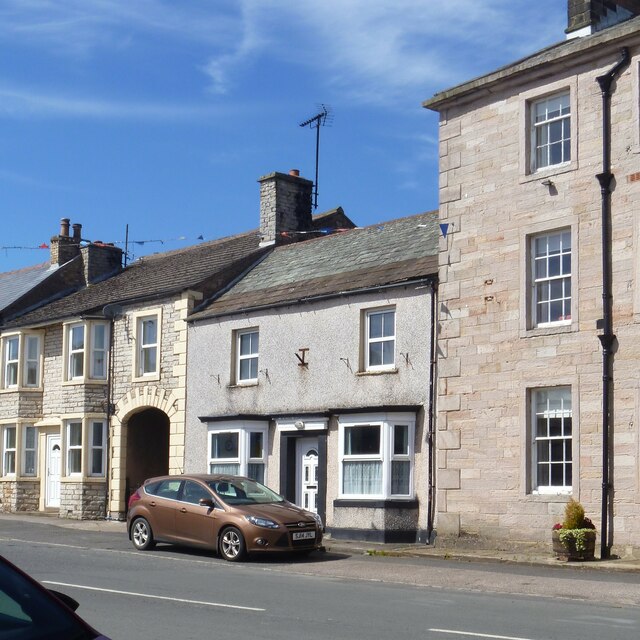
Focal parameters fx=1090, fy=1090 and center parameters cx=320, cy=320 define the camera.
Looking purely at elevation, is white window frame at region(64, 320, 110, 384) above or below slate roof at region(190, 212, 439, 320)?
below

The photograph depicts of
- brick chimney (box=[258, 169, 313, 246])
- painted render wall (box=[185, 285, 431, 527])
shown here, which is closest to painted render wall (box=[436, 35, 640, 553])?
painted render wall (box=[185, 285, 431, 527])

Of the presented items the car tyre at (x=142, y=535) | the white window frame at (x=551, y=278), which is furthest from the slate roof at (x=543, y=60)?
the car tyre at (x=142, y=535)

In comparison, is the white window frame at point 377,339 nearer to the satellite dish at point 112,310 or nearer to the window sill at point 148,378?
the window sill at point 148,378

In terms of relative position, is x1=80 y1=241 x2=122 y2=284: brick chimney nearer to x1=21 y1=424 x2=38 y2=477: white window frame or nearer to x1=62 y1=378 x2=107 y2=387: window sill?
x1=21 y1=424 x2=38 y2=477: white window frame

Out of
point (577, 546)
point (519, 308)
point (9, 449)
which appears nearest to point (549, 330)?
point (519, 308)

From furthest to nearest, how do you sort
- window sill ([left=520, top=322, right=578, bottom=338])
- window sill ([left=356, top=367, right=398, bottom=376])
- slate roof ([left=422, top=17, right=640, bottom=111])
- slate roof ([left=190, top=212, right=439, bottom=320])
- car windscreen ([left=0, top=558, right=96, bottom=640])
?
slate roof ([left=190, top=212, right=439, bottom=320]) < window sill ([left=356, top=367, right=398, bottom=376]) < window sill ([left=520, top=322, right=578, bottom=338]) < slate roof ([left=422, top=17, right=640, bottom=111]) < car windscreen ([left=0, top=558, right=96, bottom=640])

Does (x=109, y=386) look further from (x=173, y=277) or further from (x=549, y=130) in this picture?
(x=549, y=130)

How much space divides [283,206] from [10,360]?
995 centimetres

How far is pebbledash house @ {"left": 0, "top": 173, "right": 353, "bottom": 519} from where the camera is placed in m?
29.0

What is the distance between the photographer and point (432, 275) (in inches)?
874

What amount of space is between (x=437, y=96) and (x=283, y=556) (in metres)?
9.65

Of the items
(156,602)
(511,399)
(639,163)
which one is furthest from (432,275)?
(156,602)

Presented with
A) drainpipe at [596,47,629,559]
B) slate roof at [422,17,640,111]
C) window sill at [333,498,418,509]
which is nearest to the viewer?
drainpipe at [596,47,629,559]

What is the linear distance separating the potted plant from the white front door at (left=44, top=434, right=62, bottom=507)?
18270 mm
